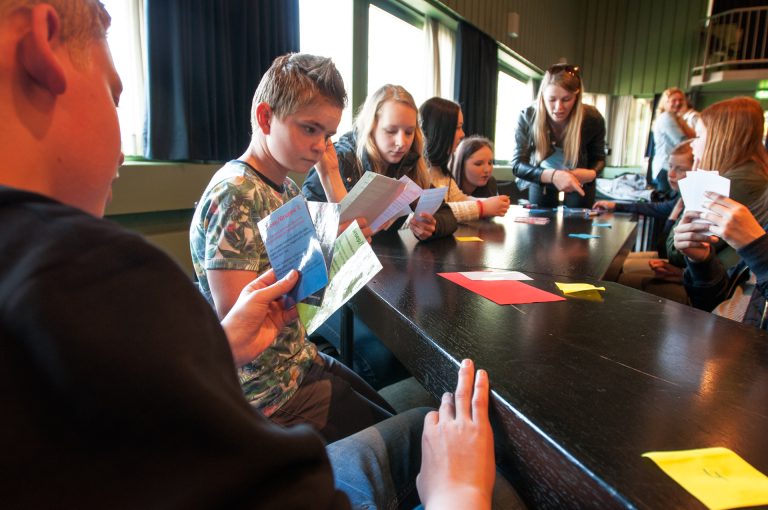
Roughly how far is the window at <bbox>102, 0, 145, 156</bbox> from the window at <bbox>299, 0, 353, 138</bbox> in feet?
3.99

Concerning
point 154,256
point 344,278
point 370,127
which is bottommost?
point 344,278

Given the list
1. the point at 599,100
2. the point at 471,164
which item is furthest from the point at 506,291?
the point at 599,100

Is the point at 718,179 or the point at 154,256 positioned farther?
the point at 718,179

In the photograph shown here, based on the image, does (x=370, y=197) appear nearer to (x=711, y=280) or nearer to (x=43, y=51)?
(x=43, y=51)

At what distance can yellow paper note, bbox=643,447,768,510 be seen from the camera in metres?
0.36

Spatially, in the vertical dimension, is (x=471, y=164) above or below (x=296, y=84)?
below

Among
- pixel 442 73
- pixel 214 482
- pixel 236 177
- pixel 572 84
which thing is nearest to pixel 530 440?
pixel 214 482

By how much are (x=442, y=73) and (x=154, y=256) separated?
5309mm

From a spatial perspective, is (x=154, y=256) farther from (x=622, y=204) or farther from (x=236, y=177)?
(x=622, y=204)

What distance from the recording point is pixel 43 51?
34cm

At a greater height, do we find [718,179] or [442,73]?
[442,73]

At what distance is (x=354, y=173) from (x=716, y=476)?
149cm

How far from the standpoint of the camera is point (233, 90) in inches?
106

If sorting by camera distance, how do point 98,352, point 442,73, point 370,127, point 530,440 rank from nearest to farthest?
point 98,352 < point 530,440 < point 370,127 < point 442,73
